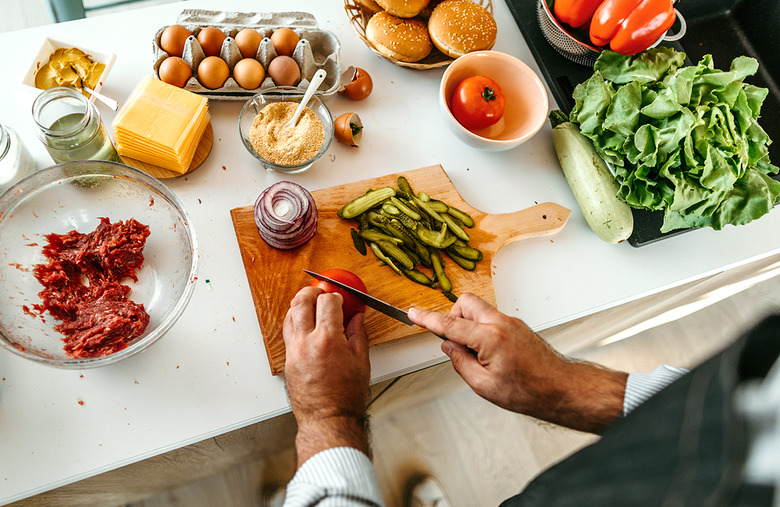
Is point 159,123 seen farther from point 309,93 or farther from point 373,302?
point 373,302

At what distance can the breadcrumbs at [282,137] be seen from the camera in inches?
48.3

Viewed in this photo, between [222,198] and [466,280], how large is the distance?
0.63m

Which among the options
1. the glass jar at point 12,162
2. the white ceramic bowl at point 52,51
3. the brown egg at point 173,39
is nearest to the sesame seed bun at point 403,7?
the brown egg at point 173,39

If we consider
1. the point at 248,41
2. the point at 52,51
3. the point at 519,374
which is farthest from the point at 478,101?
the point at 52,51

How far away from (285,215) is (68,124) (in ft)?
1.65

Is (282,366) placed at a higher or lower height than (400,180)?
lower

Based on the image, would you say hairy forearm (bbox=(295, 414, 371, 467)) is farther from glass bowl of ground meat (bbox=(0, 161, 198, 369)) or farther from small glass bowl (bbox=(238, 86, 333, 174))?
small glass bowl (bbox=(238, 86, 333, 174))

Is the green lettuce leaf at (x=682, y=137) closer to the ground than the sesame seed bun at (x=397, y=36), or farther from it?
closer to the ground

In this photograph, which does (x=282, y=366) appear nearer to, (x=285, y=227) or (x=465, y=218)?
(x=285, y=227)

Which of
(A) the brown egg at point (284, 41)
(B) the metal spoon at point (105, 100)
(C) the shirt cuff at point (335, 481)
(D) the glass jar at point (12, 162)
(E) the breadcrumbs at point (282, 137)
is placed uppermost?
(A) the brown egg at point (284, 41)

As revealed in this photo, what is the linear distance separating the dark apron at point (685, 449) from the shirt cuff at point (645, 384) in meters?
0.27

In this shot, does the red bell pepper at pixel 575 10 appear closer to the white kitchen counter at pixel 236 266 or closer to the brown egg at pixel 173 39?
the white kitchen counter at pixel 236 266

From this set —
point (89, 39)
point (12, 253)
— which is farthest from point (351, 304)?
point (89, 39)

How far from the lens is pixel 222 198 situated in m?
1.25
